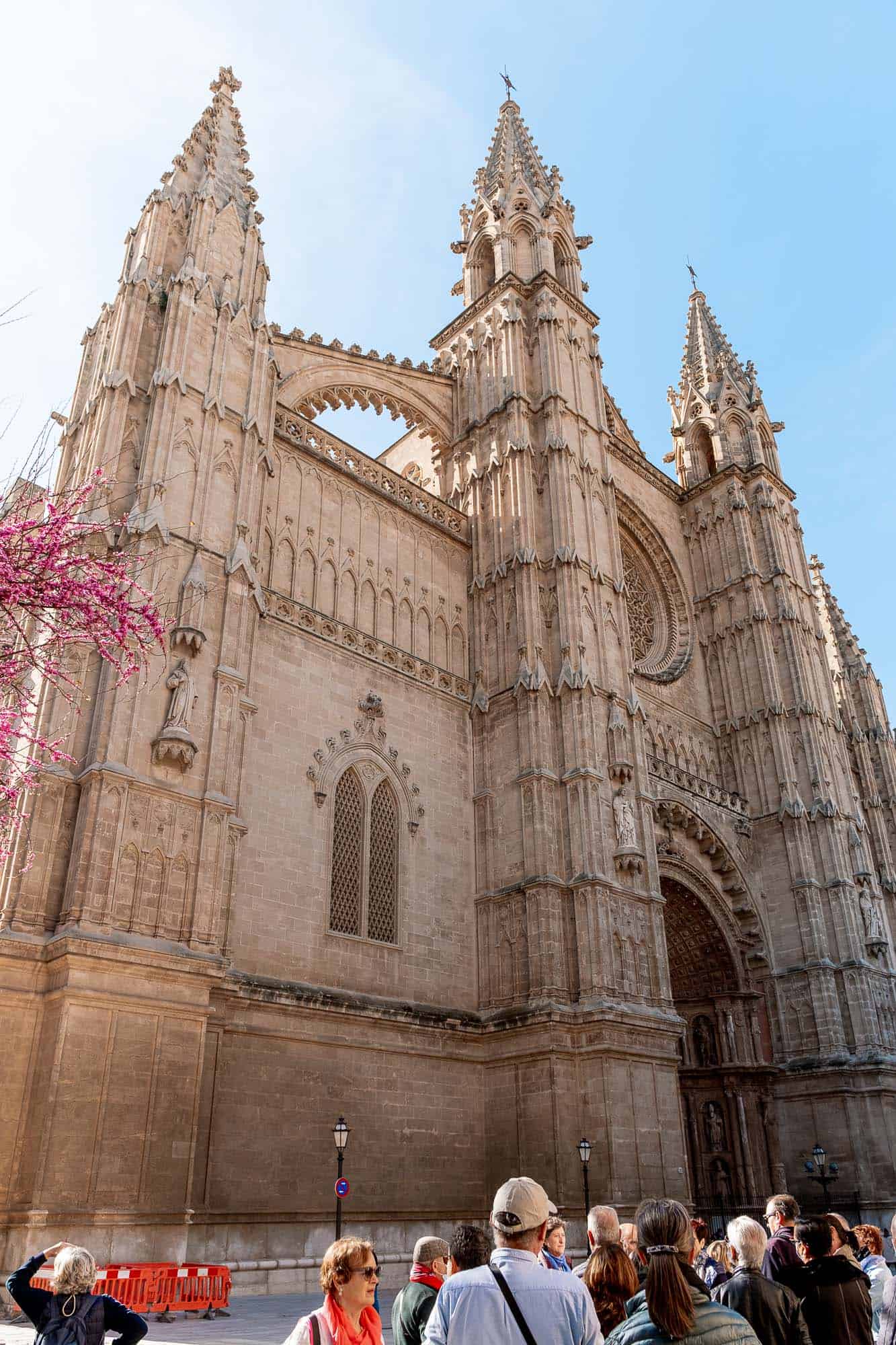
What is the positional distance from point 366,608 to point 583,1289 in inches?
813

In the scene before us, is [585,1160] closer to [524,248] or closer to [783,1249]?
[783,1249]

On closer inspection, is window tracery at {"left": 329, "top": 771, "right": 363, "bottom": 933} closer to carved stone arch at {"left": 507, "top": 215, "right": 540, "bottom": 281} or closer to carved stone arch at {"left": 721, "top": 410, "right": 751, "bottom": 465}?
carved stone arch at {"left": 507, "top": 215, "right": 540, "bottom": 281}

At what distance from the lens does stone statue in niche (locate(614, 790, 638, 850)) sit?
2288 cm

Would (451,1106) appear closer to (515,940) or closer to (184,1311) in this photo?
(515,940)

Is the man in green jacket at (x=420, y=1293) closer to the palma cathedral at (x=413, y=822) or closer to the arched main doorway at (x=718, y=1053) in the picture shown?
the palma cathedral at (x=413, y=822)

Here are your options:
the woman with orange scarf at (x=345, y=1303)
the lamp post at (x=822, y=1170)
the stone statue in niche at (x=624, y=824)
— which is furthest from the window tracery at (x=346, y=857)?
the woman with orange scarf at (x=345, y=1303)

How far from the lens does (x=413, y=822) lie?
73.7ft

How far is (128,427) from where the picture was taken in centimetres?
1950

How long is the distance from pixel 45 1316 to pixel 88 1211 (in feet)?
32.5

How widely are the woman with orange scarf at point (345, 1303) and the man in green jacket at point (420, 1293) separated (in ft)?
2.18

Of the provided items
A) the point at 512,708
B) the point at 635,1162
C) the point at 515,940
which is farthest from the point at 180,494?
the point at 635,1162

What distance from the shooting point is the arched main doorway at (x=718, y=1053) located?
2697 cm

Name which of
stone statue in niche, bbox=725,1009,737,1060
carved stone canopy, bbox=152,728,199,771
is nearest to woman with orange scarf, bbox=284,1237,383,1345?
carved stone canopy, bbox=152,728,199,771

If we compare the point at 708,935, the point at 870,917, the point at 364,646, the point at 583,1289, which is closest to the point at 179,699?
the point at 364,646
